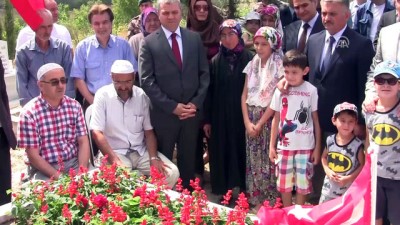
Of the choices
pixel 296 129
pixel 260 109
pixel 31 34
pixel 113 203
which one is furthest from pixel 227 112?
pixel 31 34

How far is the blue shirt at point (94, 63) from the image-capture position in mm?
5129

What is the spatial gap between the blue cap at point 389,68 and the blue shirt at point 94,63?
2.67 m

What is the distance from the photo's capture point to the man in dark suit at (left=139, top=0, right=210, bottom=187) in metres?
4.60

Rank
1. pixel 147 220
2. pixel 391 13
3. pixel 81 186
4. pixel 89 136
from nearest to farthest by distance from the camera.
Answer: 1. pixel 147 220
2. pixel 81 186
3. pixel 89 136
4. pixel 391 13

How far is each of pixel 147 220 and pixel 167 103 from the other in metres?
1.85

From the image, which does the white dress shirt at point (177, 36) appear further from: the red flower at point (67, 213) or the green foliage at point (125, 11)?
the green foliage at point (125, 11)

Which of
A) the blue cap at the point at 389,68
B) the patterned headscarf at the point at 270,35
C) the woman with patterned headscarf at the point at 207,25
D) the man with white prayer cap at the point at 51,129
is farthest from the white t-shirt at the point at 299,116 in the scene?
the man with white prayer cap at the point at 51,129

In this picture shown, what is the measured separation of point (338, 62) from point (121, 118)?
1.91 meters

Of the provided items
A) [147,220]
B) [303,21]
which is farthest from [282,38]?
[147,220]

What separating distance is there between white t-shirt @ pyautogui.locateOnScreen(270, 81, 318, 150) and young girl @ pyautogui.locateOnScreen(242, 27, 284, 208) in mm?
241

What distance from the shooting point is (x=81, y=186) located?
3.23m

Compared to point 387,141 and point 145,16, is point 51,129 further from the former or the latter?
point 387,141

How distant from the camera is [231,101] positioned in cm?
481

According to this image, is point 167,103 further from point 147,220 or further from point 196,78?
point 147,220
